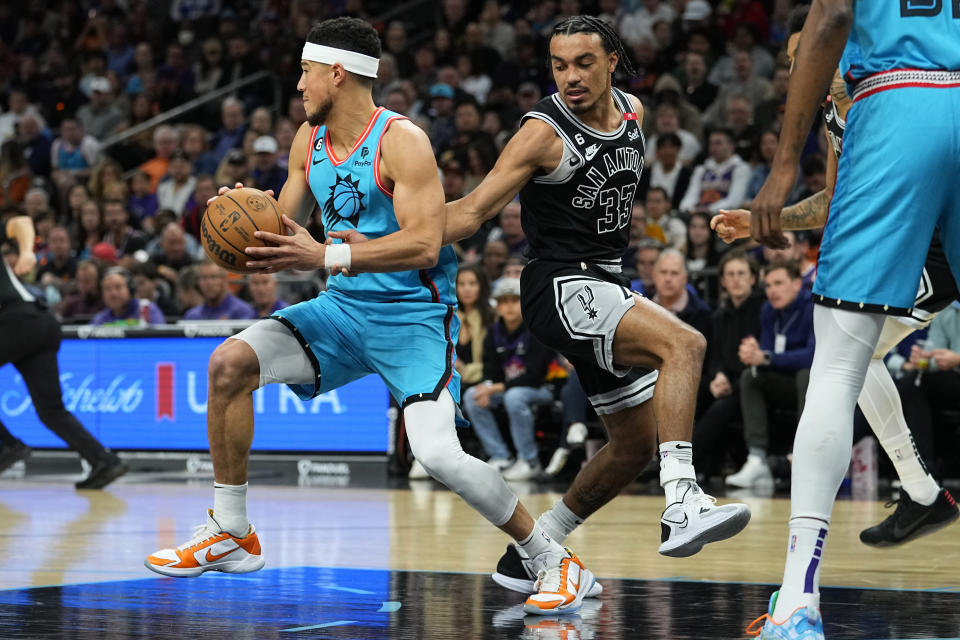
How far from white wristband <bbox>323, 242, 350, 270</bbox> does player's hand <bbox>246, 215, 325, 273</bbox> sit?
0.02 metres

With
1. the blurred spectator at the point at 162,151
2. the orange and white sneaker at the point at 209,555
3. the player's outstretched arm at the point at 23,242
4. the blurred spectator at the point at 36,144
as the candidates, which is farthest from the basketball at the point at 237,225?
the blurred spectator at the point at 36,144

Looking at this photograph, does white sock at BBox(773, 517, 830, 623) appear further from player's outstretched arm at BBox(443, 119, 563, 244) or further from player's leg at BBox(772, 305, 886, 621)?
player's outstretched arm at BBox(443, 119, 563, 244)

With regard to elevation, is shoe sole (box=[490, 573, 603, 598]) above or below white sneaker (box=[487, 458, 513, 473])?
above

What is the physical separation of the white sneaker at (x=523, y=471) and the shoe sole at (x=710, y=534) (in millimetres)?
6250

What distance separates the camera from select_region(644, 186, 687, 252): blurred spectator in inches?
473

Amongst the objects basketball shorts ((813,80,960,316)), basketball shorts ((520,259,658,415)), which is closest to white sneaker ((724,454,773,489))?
basketball shorts ((520,259,658,415))

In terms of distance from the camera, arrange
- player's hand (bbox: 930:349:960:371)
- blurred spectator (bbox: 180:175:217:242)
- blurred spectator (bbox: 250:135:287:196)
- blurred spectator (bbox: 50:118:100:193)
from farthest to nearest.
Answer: blurred spectator (bbox: 50:118:100:193)
blurred spectator (bbox: 180:175:217:242)
blurred spectator (bbox: 250:135:287:196)
player's hand (bbox: 930:349:960:371)

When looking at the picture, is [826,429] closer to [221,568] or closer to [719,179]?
[221,568]

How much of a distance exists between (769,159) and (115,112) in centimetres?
995

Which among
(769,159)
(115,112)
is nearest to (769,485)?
(769,159)

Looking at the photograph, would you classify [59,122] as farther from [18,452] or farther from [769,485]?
[769,485]

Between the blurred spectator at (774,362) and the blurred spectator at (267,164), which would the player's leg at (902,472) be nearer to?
the blurred spectator at (774,362)

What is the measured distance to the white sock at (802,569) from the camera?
336cm

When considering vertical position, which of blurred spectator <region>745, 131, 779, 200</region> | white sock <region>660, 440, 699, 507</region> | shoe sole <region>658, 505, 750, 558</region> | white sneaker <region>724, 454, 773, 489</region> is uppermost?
blurred spectator <region>745, 131, 779, 200</region>
